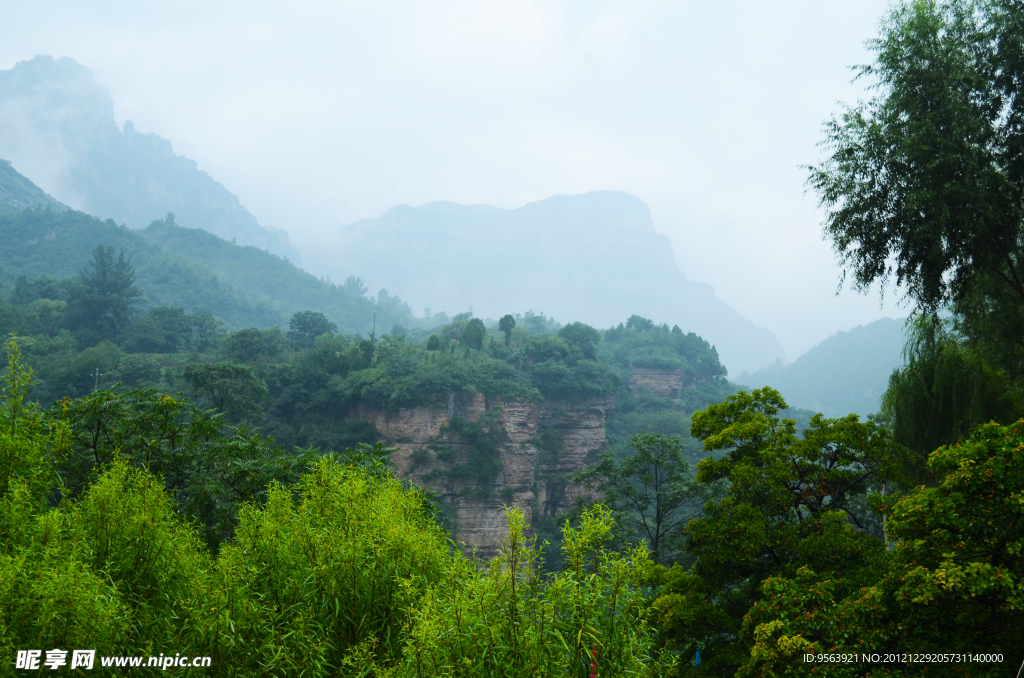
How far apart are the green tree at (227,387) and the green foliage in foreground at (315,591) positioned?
845 inches

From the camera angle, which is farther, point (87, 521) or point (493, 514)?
point (493, 514)

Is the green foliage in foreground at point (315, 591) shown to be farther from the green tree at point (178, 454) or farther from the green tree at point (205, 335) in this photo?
the green tree at point (205, 335)

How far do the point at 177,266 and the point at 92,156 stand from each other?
8793 cm

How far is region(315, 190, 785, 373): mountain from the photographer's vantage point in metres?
180

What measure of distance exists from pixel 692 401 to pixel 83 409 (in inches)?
1824

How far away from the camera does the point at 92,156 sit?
416 feet

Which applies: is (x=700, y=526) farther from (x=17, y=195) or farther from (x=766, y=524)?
(x=17, y=195)

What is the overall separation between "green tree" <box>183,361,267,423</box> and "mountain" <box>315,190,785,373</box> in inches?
5867

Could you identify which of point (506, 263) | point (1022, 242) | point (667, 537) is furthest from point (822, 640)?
point (506, 263)

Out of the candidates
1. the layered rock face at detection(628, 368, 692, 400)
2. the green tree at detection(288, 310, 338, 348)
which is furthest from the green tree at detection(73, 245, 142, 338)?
→ the layered rock face at detection(628, 368, 692, 400)

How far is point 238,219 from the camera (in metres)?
147

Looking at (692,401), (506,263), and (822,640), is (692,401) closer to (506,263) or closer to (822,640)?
(822,640)

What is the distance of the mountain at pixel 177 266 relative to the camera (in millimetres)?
57719

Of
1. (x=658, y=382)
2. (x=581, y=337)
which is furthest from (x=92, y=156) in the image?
(x=658, y=382)
